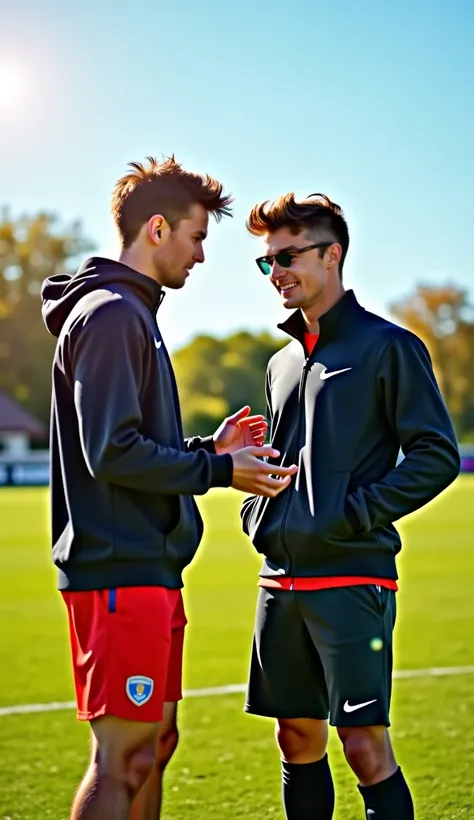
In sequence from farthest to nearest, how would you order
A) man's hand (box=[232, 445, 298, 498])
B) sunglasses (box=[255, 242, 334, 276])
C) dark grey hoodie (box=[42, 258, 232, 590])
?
sunglasses (box=[255, 242, 334, 276]) → man's hand (box=[232, 445, 298, 498]) → dark grey hoodie (box=[42, 258, 232, 590])

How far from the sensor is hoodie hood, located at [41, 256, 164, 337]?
3732mm

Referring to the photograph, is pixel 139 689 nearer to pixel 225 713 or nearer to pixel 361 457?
pixel 361 457

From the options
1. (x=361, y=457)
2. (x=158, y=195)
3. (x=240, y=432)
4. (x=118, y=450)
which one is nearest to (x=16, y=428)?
(x=240, y=432)

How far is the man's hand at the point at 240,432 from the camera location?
4148 millimetres

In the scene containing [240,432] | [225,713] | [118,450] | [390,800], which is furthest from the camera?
[225,713]

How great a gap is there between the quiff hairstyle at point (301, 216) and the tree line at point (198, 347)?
60.5 meters

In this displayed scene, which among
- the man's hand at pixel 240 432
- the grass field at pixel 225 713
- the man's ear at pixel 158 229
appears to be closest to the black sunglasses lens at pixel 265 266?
the man's hand at pixel 240 432

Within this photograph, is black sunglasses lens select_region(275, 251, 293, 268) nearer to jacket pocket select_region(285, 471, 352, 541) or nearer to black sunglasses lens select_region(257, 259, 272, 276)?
black sunglasses lens select_region(257, 259, 272, 276)

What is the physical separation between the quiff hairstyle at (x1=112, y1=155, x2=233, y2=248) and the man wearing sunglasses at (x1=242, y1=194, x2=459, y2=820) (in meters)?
0.49

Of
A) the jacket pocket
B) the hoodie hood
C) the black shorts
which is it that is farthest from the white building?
the hoodie hood

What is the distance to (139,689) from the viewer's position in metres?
3.55

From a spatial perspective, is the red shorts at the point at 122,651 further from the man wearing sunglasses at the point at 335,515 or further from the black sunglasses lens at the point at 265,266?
the black sunglasses lens at the point at 265,266

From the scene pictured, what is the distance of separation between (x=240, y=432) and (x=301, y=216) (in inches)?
31.5

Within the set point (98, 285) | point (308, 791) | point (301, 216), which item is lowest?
point (308, 791)
